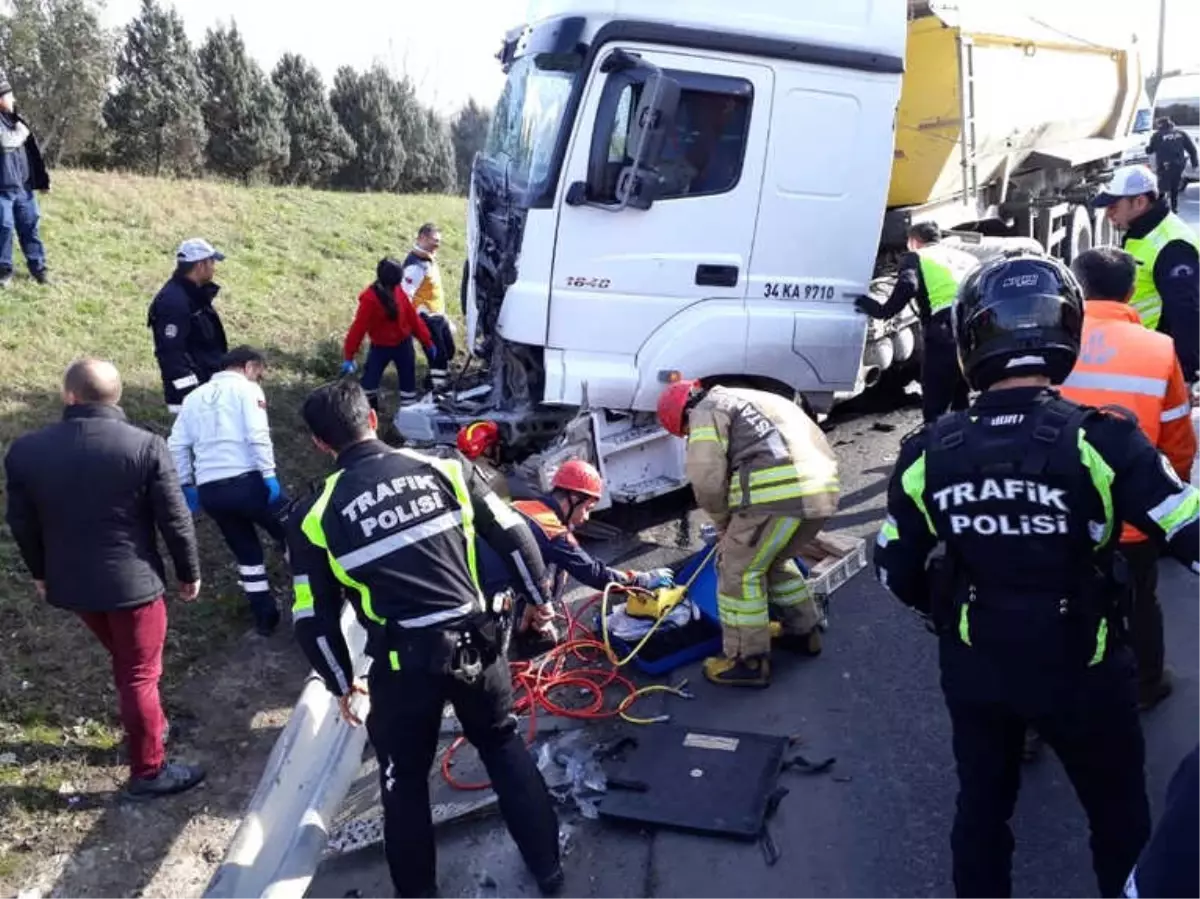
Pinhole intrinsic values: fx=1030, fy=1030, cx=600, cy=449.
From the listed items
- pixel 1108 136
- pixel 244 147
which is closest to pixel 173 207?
pixel 244 147

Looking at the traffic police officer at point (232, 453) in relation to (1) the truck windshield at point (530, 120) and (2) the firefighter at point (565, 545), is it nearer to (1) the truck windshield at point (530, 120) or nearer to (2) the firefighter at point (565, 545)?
(2) the firefighter at point (565, 545)

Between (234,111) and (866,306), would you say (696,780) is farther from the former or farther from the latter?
(234,111)

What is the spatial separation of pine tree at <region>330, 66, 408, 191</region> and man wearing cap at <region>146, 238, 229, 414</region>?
49.0 ft

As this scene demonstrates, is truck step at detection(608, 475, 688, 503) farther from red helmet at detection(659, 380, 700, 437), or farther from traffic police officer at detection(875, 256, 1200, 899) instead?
traffic police officer at detection(875, 256, 1200, 899)

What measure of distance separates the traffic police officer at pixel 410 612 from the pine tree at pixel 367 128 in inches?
726

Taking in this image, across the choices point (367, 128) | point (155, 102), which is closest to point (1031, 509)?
point (155, 102)

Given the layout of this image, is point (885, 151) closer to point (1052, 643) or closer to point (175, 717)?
point (1052, 643)

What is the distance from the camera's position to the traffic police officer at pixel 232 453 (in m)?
4.99

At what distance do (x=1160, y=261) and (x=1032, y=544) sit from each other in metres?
2.86

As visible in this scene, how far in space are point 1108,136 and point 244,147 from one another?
13.5 meters

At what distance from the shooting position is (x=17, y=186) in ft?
27.2

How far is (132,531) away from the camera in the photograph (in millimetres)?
3928

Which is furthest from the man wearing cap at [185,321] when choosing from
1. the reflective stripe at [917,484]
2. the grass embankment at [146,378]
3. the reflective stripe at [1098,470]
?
the reflective stripe at [1098,470]

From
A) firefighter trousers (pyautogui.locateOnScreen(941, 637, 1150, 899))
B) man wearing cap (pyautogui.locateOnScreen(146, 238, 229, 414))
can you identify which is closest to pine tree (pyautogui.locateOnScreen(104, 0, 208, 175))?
man wearing cap (pyautogui.locateOnScreen(146, 238, 229, 414))
